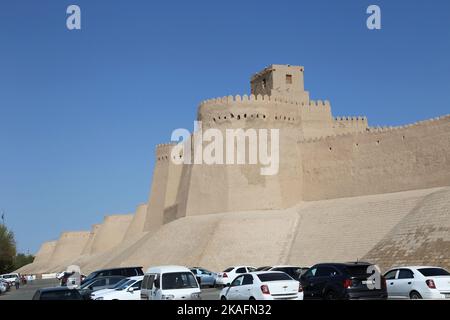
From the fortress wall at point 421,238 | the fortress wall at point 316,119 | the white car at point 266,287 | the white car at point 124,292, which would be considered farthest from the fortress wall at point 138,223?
the white car at point 266,287

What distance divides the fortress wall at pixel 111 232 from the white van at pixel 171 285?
5467 cm

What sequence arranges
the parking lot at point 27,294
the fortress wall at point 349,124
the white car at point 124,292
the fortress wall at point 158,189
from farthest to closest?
the fortress wall at point 158,189
the fortress wall at point 349,124
the parking lot at point 27,294
the white car at point 124,292

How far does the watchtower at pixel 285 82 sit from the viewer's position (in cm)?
4594

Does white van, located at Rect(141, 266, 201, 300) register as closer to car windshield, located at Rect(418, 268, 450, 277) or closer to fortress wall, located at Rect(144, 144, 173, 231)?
car windshield, located at Rect(418, 268, 450, 277)

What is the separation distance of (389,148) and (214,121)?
39.7 feet

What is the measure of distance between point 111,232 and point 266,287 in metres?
57.5

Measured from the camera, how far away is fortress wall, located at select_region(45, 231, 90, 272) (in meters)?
85.3

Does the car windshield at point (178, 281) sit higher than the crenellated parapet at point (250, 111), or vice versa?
the crenellated parapet at point (250, 111)

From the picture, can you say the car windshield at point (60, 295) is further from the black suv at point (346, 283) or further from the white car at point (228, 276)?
the white car at point (228, 276)

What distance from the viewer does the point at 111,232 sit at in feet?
229

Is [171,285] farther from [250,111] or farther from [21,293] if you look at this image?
[250,111]

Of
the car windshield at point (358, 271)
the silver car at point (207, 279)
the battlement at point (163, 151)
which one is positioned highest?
the battlement at point (163, 151)
